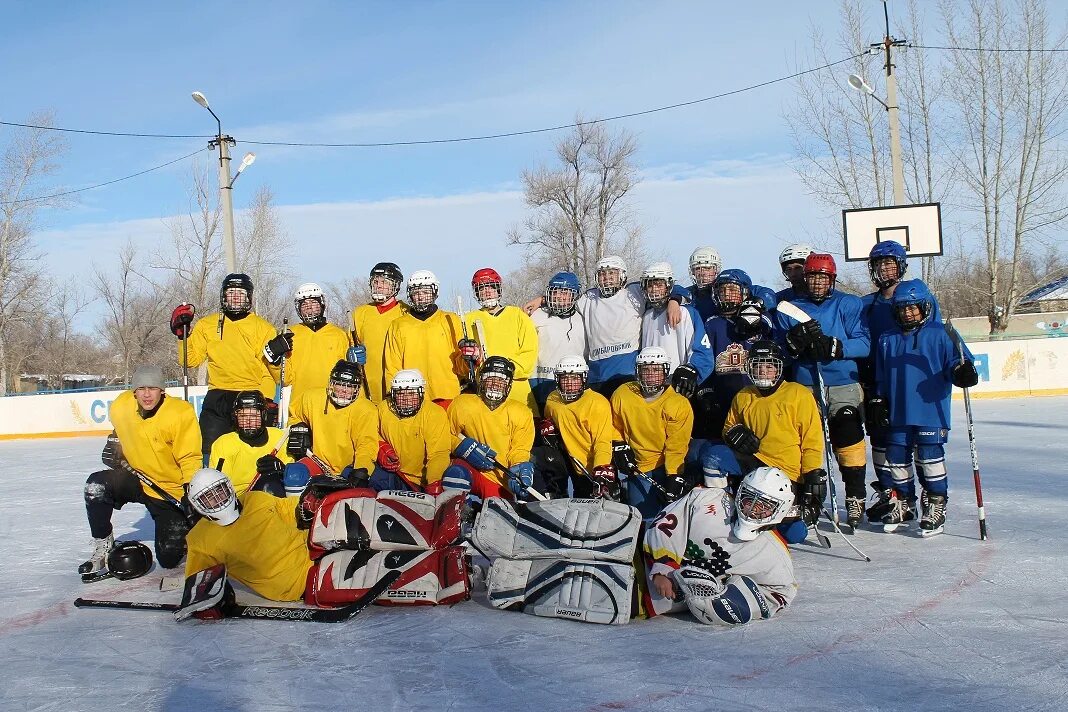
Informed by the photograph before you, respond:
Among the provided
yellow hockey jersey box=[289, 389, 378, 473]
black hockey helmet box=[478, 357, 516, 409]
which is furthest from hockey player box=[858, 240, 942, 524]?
yellow hockey jersey box=[289, 389, 378, 473]

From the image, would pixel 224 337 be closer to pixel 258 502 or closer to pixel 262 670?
pixel 258 502

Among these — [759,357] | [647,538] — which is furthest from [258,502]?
[759,357]

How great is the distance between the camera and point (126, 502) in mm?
4949

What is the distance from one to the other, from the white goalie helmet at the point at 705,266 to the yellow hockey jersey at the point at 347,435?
2.25 metres

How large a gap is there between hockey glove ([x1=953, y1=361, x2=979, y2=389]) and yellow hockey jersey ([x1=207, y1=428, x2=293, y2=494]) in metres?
3.73

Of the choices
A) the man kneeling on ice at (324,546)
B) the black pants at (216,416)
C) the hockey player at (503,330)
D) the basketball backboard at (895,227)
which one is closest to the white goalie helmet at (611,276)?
the hockey player at (503,330)

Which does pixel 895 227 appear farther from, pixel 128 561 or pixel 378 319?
pixel 128 561

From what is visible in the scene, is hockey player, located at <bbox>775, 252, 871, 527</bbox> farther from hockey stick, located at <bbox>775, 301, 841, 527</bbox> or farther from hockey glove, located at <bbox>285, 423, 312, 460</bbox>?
hockey glove, located at <bbox>285, 423, 312, 460</bbox>

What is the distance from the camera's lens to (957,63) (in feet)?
64.1

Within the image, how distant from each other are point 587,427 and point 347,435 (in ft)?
4.49

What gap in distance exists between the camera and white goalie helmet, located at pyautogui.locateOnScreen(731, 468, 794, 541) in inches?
139

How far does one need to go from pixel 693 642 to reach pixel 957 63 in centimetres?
1993

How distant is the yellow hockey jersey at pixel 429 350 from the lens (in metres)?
5.47

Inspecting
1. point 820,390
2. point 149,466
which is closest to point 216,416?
point 149,466
